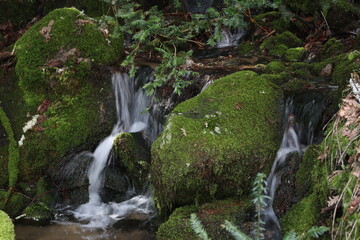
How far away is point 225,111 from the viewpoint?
4801 mm

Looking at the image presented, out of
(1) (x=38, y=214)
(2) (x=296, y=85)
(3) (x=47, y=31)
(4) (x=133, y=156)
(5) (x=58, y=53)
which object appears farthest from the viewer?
(3) (x=47, y=31)

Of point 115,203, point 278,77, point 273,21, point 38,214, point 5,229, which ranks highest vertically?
point 273,21

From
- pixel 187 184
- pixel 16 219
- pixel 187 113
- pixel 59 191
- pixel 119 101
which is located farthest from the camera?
pixel 119 101

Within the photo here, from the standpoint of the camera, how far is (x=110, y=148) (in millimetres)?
6133

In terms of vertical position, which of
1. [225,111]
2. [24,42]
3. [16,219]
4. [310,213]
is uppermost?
[24,42]

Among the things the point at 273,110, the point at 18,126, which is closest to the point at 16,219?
the point at 18,126

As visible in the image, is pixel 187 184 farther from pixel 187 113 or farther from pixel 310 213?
pixel 310 213

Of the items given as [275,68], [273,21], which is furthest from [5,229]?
[273,21]

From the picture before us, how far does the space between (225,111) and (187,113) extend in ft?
1.78

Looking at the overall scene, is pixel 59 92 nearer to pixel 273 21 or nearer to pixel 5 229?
pixel 5 229

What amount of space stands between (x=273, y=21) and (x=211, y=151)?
21.9ft

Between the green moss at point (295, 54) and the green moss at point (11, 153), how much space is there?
6.15m

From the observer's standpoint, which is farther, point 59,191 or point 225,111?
point 59,191

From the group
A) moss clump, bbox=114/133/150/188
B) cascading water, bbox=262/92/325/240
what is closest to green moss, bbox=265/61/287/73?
cascading water, bbox=262/92/325/240
